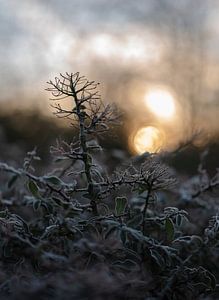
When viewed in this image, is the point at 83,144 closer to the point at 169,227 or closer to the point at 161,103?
the point at 169,227

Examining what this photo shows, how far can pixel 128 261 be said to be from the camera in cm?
125

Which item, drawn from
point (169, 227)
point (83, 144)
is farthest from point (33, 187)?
point (169, 227)

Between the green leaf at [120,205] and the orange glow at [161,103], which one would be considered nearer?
the green leaf at [120,205]

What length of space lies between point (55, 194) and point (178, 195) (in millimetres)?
892

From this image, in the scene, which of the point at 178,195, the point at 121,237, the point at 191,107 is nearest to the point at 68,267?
the point at 121,237

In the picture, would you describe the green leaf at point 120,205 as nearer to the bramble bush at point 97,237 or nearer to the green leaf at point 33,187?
the bramble bush at point 97,237

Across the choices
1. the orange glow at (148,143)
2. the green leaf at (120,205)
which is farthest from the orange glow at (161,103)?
the green leaf at (120,205)

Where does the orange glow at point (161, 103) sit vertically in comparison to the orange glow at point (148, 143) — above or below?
above

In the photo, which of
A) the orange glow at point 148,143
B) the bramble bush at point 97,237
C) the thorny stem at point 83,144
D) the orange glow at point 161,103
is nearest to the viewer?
the bramble bush at point 97,237

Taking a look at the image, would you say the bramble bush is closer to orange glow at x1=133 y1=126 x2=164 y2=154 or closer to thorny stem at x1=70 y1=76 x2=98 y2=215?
thorny stem at x1=70 y1=76 x2=98 y2=215

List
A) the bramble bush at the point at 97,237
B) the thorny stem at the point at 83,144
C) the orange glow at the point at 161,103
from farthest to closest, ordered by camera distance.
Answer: the orange glow at the point at 161,103
the thorny stem at the point at 83,144
the bramble bush at the point at 97,237

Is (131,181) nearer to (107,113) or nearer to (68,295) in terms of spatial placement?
(107,113)

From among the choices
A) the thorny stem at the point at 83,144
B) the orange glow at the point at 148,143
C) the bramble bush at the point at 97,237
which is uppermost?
the orange glow at the point at 148,143

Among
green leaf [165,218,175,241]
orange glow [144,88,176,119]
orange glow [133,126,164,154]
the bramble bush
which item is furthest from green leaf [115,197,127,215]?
orange glow [144,88,176,119]
